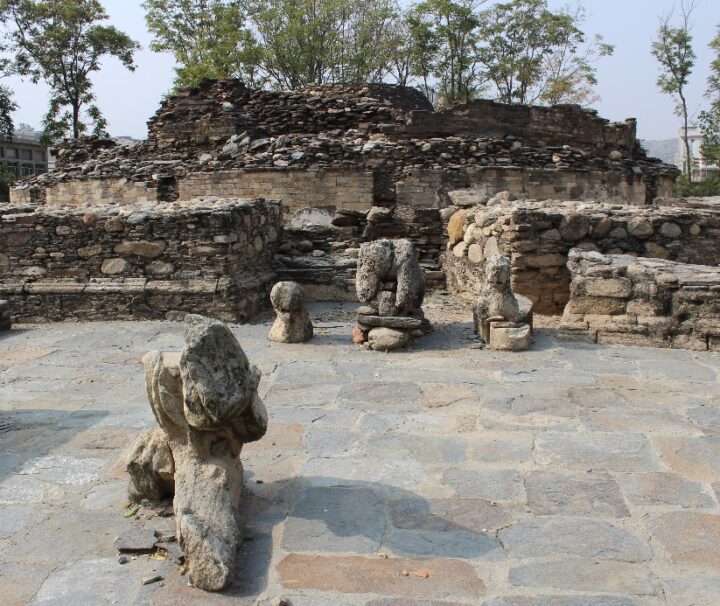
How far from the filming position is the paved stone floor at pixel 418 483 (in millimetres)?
2592

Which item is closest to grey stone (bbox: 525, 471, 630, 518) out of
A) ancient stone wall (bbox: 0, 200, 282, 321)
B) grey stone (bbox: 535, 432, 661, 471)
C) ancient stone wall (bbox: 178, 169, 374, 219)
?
grey stone (bbox: 535, 432, 661, 471)

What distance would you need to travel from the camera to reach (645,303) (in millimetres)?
6219

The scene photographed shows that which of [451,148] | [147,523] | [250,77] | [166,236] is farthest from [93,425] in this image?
[250,77]

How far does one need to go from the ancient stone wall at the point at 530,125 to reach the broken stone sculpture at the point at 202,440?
1204 centimetres

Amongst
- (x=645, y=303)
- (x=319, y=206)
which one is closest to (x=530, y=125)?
(x=319, y=206)

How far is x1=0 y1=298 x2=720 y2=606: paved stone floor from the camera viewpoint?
8.50 ft

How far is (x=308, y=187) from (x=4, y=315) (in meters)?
6.58

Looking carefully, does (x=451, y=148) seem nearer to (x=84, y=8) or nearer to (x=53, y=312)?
(x=53, y=312)

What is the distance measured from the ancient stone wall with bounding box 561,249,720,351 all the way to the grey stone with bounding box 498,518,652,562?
140 inches

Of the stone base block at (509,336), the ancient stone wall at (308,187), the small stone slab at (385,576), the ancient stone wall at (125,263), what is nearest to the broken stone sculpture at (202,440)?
the small stone slab at (385,576)

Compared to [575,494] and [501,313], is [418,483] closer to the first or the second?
[575,494]

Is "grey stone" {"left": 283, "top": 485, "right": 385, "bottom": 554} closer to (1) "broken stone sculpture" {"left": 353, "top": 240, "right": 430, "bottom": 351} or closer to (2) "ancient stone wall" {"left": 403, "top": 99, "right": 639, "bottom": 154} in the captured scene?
(1) "broken stone sculpture" {"left": 353, "top": 240, "right": 430, "bottom": 351}

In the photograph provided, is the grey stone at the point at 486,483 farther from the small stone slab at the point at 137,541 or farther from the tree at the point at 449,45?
the tree at the point at 449,45

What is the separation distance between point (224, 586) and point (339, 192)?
10662 millimetres
